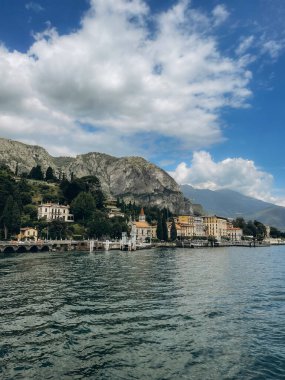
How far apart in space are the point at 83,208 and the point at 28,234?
30.0 metres

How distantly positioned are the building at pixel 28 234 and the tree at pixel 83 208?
2509cm

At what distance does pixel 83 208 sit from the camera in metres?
160

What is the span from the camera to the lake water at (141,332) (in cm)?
1792

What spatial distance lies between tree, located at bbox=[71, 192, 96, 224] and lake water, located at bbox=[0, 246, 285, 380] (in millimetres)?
118508

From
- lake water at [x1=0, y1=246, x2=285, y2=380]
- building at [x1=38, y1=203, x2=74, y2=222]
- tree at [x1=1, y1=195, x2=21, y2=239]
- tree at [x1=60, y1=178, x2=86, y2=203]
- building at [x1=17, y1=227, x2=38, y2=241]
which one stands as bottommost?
lake water at [x1=0, y1=246, x2=285, y2=380]

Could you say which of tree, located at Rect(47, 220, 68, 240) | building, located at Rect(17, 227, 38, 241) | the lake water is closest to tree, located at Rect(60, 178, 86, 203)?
tree, located at Rect(47, 220, 68, 240)

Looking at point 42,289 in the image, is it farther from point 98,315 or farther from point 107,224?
point 107,224

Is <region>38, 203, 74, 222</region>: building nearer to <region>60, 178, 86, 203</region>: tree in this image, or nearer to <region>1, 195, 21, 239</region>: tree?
<region>60, 178, 86, 203</region>: tree

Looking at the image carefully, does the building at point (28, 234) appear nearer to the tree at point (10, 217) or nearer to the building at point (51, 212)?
the tree at point (10, 217)

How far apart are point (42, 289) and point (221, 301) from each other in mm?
19129

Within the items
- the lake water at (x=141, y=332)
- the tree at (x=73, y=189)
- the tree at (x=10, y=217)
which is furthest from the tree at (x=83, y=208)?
the lake water at (x=141, y=332)

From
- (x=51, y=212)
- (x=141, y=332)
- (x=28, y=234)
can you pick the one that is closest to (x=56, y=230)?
(x=28, y=234)

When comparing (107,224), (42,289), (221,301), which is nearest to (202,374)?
(221,301)

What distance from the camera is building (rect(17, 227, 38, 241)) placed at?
440ft
